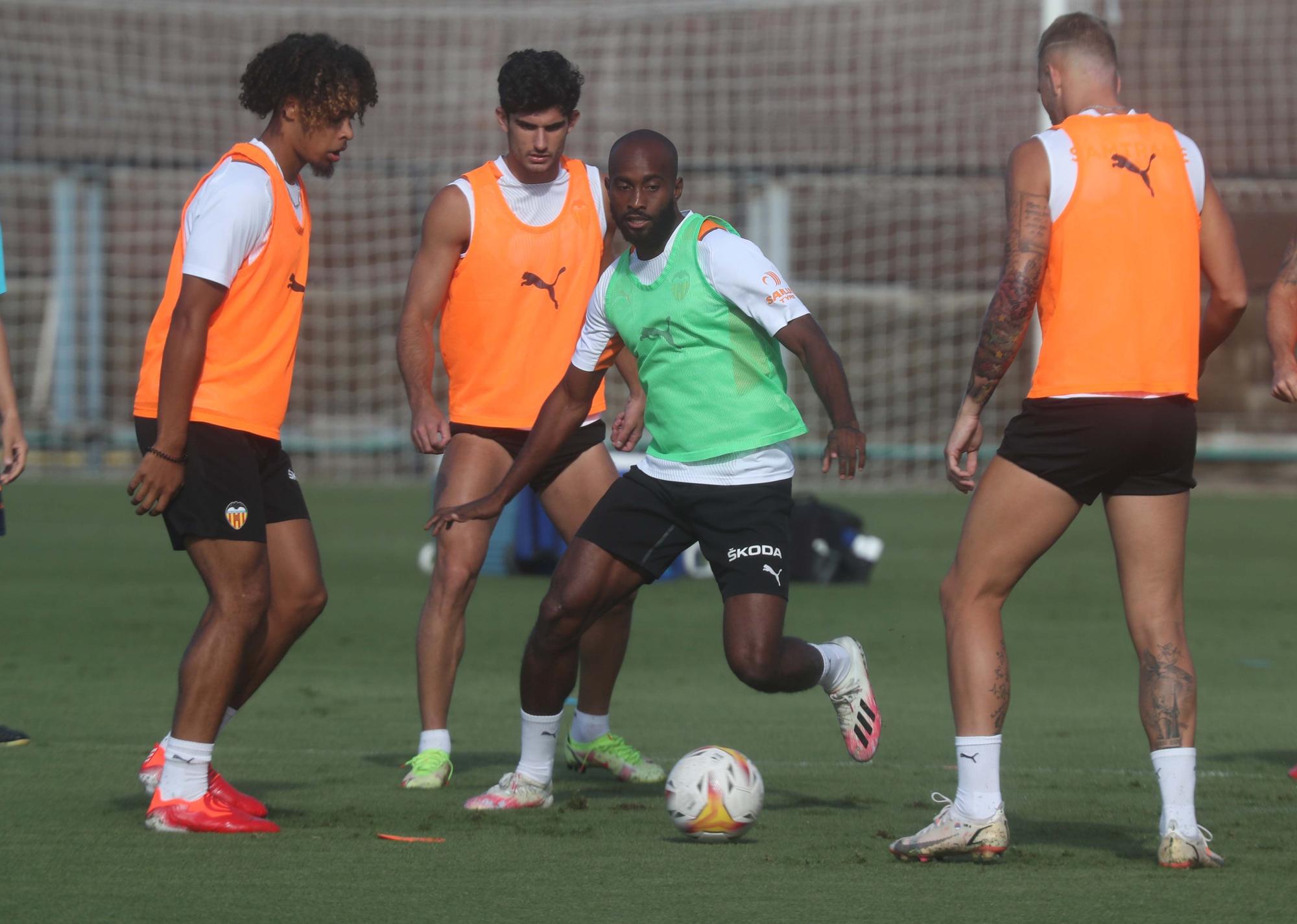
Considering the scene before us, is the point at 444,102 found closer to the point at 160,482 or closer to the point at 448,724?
the point at 448,724

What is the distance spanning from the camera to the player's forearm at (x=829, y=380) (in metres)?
4.79

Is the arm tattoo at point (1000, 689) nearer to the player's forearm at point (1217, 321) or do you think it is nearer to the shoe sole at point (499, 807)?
the player's forearm at point (1217, 321)

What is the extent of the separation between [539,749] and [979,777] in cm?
150

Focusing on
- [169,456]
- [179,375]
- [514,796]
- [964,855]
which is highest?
[179,375]

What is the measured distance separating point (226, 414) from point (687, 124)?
18.0m

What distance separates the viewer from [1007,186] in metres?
4.59

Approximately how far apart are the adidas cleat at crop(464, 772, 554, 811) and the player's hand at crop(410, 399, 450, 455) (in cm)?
115

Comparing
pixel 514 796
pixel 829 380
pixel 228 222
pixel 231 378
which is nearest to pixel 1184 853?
pixel 829 380

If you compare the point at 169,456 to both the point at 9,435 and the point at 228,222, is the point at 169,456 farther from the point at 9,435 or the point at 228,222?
the point at 9,435

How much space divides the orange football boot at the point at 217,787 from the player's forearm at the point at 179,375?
3.15 ft

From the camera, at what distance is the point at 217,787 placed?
505cm

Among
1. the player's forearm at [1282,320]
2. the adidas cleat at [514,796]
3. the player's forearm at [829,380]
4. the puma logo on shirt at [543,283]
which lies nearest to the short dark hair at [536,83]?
the puma logo on shirt at [543,283]

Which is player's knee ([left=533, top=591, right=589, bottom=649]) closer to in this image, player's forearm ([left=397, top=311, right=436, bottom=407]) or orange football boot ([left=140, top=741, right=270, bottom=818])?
orange football boot ([left=140, top=741, right=270, bottom=818])

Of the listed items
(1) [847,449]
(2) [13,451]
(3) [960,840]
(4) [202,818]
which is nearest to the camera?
(3) [960,840]
